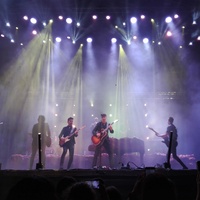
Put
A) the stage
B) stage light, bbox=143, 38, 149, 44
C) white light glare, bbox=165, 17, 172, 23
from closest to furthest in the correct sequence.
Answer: the stage, white light glare, bbox=165, 17, 172, 23, stage light, bbox=143, 38, 149, 44

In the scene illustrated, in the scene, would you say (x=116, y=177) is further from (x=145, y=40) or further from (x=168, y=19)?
(x=145, y=40)

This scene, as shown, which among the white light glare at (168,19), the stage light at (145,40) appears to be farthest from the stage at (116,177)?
the stage light at (145,40)

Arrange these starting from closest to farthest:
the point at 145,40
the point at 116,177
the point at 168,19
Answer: the point at 116,177
the point at 168,19
the point at 145,40

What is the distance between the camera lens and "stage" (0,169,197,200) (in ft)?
18.5

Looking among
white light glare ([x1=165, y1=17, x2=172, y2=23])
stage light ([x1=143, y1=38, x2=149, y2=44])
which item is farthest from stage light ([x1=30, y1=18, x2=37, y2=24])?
white light glare ([x1=165, y1=17, x2=172, y2=23])

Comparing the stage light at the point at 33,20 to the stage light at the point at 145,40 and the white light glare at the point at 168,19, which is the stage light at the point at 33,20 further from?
the white light glare at the point at 168,19

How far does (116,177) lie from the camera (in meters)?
5.85

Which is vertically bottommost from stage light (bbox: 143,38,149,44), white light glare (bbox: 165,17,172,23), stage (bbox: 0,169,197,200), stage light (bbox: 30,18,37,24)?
stage (bbox: 0,169,197,200)

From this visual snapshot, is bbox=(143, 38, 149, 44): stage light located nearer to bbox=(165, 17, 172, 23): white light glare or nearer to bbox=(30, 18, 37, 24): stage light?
bbox=(165, 17, 172, 23): white light glare

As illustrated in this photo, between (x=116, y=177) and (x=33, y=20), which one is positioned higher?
(x=33, y=20)

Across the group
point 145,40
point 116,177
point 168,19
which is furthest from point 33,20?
point 116,177

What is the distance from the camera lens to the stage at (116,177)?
5629 millimetres

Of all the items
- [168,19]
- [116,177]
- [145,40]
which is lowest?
[116,177]

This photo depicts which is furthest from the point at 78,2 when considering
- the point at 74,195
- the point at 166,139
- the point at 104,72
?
Answer: the point at 74,195
